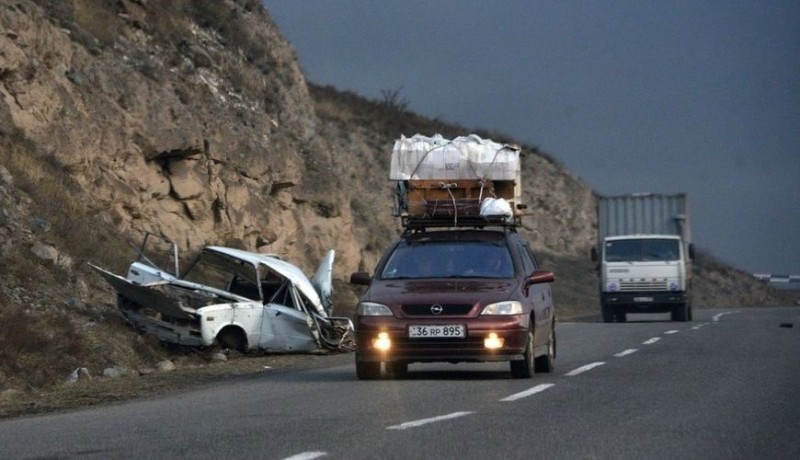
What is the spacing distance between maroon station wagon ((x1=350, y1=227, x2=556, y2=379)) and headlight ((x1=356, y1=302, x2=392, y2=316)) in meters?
0.01

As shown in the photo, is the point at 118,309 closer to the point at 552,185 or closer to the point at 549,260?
the point at 549,260

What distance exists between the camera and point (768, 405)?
13000 millimetres

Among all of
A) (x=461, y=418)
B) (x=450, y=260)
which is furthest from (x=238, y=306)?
(x=461, y=418)

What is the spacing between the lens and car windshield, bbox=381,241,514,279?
17328 millimetres

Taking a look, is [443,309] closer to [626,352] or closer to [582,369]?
[582,369]

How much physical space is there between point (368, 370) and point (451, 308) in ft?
4.08

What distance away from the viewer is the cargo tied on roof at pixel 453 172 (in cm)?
2059

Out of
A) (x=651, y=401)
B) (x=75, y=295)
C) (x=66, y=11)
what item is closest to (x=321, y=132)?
(x=66, y=11)

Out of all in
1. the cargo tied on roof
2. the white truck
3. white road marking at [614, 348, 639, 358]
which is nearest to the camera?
the cargo tied on roof

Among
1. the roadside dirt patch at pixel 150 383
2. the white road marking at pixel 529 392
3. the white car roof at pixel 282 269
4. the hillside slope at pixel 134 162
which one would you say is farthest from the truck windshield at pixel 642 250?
the white road marking at pixel 529 392

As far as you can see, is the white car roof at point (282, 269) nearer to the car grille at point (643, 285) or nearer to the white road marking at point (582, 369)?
the white road marking at point (582, 369)

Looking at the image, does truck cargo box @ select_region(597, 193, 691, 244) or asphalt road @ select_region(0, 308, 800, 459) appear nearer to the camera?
asphalt road @ select_region(0, 308, 800, 459)

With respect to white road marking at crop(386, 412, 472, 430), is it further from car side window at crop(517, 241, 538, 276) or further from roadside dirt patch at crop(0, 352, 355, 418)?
car side window at crop(517, 241, 538, 276)

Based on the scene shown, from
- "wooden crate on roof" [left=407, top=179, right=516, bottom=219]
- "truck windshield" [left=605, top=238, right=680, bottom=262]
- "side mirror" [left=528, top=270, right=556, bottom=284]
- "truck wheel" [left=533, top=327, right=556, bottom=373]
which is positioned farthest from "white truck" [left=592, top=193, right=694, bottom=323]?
"side mirror" [left=528, top=270, right=556, bottom=284]
